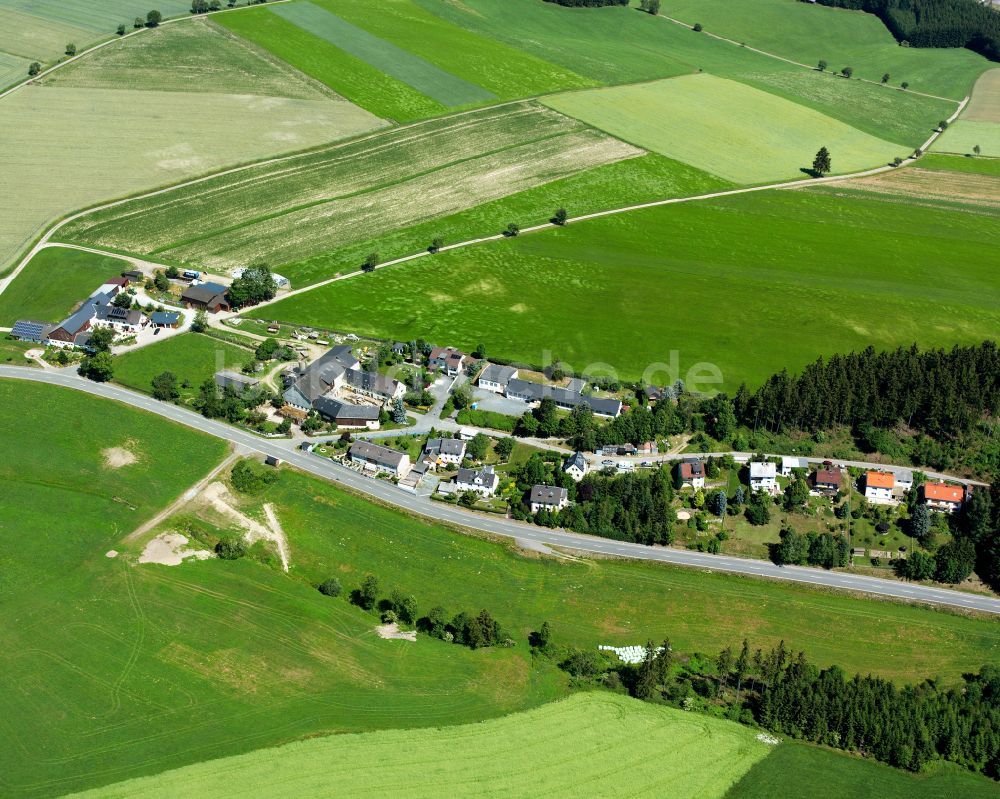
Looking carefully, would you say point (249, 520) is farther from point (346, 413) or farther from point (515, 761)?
point (515, 761)

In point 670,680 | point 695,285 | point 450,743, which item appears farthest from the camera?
point 695,285

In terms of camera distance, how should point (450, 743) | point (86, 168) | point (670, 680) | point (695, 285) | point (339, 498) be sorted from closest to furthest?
point (450, 743), point (670, 680), point (339, 498), point (695, 285), point (86, 168)

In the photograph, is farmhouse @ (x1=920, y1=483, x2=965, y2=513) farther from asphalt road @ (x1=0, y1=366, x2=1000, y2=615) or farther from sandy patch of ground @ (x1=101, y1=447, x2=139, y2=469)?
sandy patch of ground @ (x1=101, y1=447, x2=139, y2=469)

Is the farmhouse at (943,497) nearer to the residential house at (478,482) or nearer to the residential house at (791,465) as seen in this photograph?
the residential house at (791,465)

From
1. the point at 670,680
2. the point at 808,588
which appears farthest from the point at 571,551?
the point at 808,588

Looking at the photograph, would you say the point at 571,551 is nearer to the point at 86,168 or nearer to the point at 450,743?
the point at 450,743

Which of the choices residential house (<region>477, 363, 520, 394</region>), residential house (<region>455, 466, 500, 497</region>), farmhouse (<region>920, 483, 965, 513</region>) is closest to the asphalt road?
residential house (<region>455, 466, 500, 497</region>)

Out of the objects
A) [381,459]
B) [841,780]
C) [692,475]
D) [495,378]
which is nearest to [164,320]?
[381,459]
